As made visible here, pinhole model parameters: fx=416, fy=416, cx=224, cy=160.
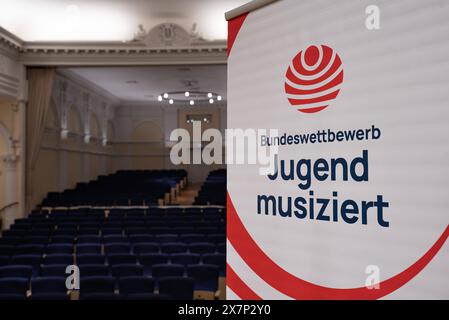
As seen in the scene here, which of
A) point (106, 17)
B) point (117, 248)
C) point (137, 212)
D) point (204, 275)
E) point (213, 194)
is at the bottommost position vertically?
point (204, 275)

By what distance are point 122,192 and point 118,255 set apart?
32.5ft

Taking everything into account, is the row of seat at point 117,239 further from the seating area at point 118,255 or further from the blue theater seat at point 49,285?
the blue theater seat at point 49,285

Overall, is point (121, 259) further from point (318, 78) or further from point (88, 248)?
point (318, 78)

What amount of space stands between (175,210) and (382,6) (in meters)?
11.1

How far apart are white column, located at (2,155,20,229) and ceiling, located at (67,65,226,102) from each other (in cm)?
454

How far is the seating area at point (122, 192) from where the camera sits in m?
13.9

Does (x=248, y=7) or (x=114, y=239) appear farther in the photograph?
(x=114, y=239)

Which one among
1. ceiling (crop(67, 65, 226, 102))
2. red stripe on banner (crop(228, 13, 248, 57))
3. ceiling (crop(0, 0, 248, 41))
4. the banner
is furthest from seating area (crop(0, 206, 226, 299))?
ceiling (crop(67, 65, 226, 102))

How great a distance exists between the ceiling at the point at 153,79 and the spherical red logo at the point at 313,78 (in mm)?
13399

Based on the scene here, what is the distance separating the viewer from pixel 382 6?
1.50 meters

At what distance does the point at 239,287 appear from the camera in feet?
6.86

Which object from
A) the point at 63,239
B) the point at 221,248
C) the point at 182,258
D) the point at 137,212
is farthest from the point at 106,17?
the point at 182,258

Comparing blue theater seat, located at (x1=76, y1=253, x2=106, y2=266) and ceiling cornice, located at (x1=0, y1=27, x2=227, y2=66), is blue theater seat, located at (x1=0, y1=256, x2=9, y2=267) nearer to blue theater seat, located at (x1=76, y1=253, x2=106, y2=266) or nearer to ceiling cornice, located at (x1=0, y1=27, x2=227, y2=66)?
blue theater seat, located at (x1=76, y1=253, x2=106, y2=266)

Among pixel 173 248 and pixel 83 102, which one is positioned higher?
pixel 83 102
